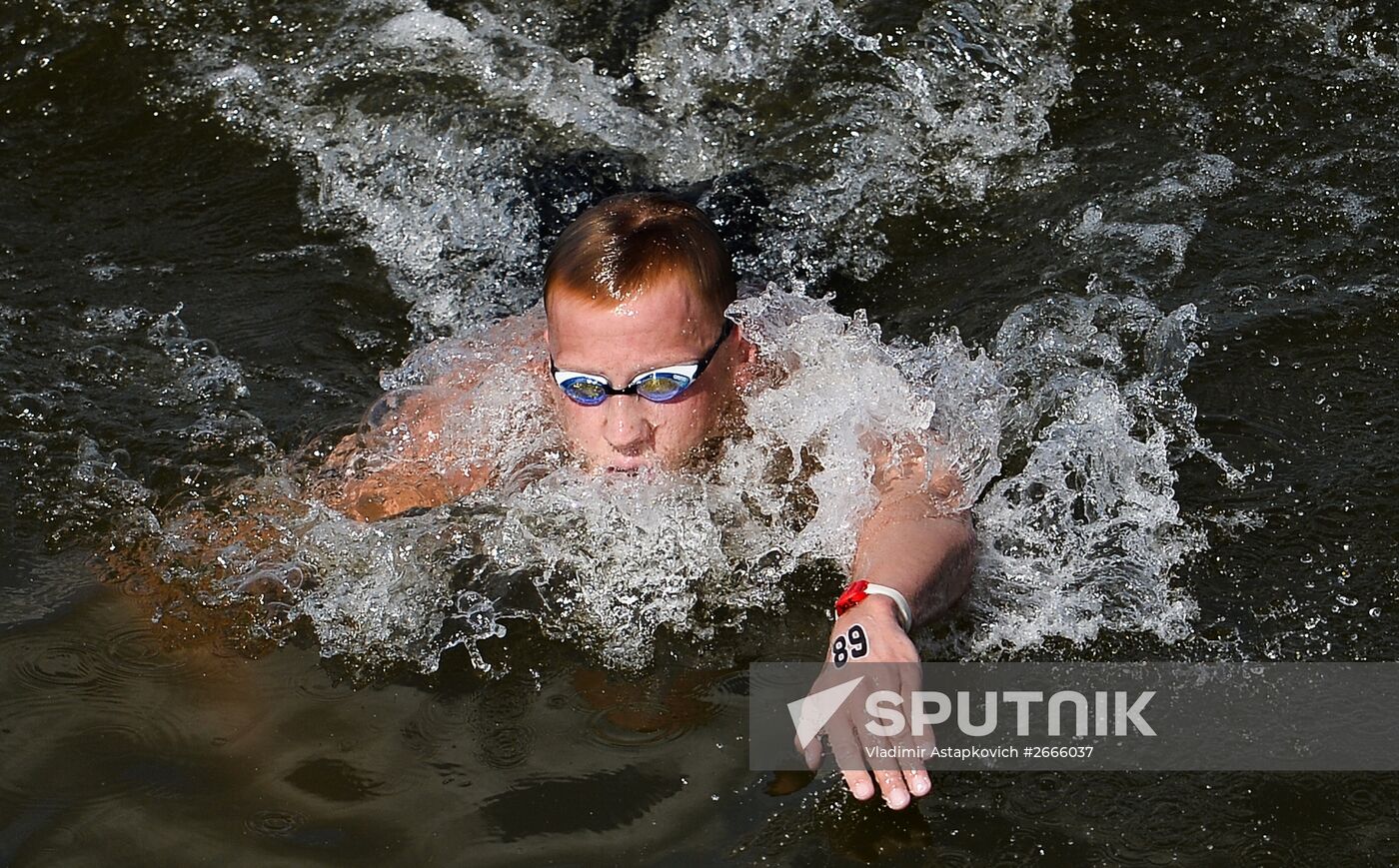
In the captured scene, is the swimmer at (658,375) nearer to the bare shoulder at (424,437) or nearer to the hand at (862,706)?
the bare shoulder at (424,437)

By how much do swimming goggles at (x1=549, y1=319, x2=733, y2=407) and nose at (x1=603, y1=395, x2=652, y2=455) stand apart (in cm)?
3

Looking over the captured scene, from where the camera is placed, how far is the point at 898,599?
3537 mm

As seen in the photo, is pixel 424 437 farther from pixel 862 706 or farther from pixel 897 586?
pixel 862 706

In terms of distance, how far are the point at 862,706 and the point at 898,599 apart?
0.41 metres

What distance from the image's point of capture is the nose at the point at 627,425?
4250 millimetres

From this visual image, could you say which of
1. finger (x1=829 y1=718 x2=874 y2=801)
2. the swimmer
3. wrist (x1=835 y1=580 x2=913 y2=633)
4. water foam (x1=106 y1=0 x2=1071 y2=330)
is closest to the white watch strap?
wrist (x1=835 y1=580 x2=913 y2=633)

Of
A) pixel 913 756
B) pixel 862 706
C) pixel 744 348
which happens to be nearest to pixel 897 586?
pixel 862 706

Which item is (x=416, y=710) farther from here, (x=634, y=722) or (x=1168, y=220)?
(x=1168, y=220)

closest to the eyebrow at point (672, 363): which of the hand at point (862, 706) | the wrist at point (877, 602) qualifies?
the wrist at point (877, 602)

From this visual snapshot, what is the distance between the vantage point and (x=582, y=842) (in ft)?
11.0

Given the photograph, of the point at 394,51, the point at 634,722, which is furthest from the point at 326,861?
the point at 394,51

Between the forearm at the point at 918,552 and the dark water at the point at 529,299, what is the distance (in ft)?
0.82

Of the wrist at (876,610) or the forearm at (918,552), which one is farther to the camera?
the forearm at (918,552)

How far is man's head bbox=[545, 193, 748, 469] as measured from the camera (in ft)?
13.8
